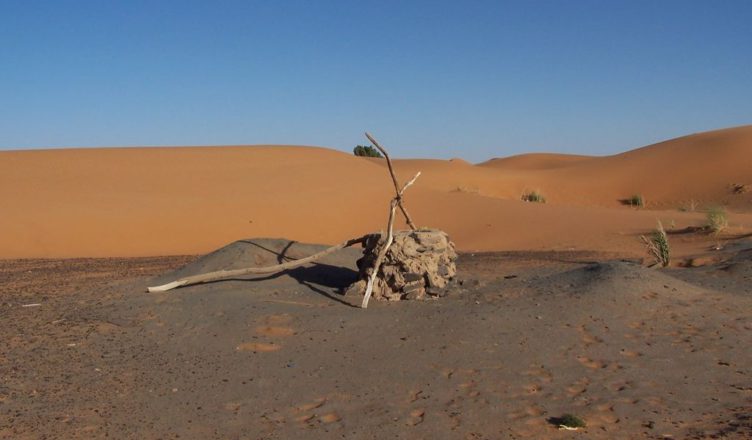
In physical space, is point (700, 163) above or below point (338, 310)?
above

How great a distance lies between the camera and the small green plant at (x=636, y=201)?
94.5ft

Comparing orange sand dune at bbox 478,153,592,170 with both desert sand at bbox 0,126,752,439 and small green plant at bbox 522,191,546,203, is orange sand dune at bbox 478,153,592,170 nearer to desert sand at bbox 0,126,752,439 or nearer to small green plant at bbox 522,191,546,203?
small green plant at bbox 522,191,546,203

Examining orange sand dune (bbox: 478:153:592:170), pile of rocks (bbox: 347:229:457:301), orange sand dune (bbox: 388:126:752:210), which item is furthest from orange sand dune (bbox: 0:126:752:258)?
orange sand dune (bbox: 478:153:592:170)

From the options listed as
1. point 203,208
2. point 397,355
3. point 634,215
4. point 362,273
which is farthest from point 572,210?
point 397,355

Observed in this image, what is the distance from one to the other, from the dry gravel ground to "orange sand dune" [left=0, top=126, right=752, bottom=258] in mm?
6789

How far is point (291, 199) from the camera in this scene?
21.6 metres

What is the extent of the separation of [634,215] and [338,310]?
1242 centimetres

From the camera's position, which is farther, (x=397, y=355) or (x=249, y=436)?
(x=397, y=355)

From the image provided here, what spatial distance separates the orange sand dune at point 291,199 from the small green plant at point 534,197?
5.09ft

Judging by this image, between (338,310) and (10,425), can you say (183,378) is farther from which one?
(338,310)

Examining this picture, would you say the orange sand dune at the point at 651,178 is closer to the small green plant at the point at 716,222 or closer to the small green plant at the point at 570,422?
the small green plant at the point at 716,222

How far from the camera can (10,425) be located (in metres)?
4.49

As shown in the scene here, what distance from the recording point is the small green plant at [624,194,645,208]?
28.8 metres

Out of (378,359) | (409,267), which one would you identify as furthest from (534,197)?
(378,359)
